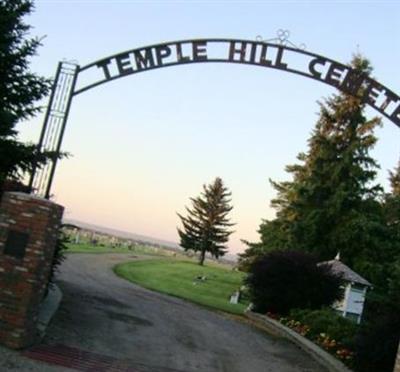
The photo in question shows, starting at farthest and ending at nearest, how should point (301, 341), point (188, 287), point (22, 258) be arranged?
point (188, 287) < point (301, 341) < point (22, 258)

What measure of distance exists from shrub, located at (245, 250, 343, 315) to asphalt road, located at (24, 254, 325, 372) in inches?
102

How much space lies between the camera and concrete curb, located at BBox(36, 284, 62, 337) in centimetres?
1173

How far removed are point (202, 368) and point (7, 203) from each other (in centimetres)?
467

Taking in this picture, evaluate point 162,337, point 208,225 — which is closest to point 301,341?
point 162,337

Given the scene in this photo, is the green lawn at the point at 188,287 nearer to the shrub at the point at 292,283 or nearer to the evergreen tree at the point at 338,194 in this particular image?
the shrub at the point at 292,283

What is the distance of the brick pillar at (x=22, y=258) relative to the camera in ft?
33.7

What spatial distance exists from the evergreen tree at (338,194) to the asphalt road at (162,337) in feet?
57.4

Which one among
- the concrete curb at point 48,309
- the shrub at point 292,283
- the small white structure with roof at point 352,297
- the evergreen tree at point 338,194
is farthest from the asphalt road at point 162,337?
the evergreen tree at point 338,194

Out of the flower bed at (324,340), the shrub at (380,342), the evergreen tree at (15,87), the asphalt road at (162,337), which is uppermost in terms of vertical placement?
the evergreen tree at (15,87)

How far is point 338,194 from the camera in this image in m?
37.1

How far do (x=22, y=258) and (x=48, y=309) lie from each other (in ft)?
11.1

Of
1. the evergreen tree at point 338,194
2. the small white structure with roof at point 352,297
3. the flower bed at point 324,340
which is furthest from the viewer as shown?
the evergreen tree at point 338,194

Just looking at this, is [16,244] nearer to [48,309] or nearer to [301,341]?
[48,309]

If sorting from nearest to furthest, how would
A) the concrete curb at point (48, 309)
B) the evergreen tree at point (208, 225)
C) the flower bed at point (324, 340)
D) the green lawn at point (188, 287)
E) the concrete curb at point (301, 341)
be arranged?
1. the concrete curb at point (48, 309)
2. the concrete curb at point (301, 341)
3. the flower bed at point (324, 340)
4. the green lawn at point (188, 287)
5. the evergreen tree at point (208, 225)
